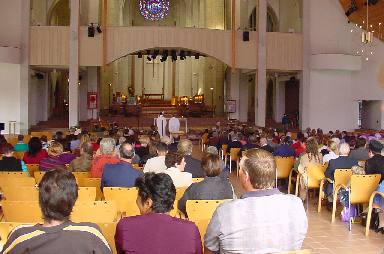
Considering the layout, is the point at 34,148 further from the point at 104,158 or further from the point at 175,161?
the point at 175,161

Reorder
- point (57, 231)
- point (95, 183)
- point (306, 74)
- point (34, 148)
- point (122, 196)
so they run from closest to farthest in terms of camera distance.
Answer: point (57, 231), point (122, 196), point (95, 183), point (34, 148), point (306, 74)

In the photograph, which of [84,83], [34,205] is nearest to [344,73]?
[84,83]

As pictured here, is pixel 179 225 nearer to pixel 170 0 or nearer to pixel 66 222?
pixel 66 222

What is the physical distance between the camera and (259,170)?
282 cm

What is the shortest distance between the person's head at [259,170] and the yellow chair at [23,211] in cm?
202

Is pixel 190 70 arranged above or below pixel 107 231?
above

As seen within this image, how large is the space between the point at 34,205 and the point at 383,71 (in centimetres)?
2000

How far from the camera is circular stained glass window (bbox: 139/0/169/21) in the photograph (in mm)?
32938

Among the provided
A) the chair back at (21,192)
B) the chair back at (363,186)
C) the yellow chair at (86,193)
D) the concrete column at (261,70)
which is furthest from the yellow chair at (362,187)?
the concrete column at (261,70)

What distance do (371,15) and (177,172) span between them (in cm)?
1618

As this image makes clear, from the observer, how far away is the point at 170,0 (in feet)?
116

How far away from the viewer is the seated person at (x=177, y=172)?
5625 millimetres

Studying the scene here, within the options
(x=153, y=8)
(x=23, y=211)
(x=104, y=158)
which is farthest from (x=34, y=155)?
(x=153, y=8)

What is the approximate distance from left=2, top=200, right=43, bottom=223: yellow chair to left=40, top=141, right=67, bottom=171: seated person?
2.79 m
